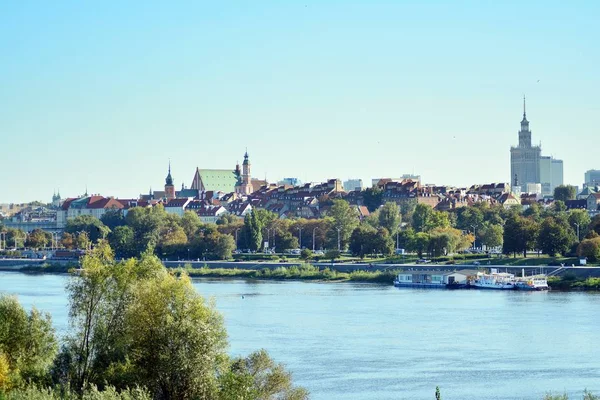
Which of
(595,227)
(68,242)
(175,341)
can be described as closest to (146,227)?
(68,242)

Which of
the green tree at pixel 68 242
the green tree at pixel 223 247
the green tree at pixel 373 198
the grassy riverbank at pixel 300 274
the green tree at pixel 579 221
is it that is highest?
the green tree at pixel 373 198

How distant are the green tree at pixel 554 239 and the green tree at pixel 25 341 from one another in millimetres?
40434

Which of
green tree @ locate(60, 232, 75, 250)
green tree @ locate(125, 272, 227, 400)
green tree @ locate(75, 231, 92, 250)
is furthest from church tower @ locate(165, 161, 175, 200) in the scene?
green tree @ locate(125, 272, 227, 400)

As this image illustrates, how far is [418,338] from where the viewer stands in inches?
1371

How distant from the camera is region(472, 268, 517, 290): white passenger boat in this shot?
2148 inches

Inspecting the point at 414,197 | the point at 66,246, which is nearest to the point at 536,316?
the point at 66,246

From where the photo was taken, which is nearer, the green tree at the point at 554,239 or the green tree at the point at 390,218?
the green tree at the point at 554,239

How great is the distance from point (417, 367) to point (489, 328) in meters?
7.86

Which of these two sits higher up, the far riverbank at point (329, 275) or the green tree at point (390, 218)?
the green tree at point (390, 218)

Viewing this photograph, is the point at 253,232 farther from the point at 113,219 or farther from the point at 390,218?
the point at 113,219

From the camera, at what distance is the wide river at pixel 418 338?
2711 centimetres

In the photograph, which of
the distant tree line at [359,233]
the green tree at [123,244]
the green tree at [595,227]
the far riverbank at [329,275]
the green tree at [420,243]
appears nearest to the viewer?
the far riverbank at [329,275]

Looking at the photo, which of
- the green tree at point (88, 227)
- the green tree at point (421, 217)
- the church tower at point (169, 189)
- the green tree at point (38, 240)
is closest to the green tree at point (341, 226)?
the green tree at point (421, 217)

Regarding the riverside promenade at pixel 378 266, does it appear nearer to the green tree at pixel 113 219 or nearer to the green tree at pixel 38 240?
the green tree at pixel 38 240
